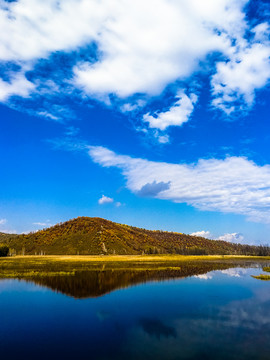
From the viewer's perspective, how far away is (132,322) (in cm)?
2753

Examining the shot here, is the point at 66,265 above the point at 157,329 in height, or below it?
above

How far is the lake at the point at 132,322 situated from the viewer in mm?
20438

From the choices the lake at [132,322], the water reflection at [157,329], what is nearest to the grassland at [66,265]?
the lake at [132,322]

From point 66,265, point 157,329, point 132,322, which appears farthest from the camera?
point 66,265

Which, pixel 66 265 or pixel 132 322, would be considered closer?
pixel 132 322

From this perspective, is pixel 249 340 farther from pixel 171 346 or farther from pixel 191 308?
pixel 191 308

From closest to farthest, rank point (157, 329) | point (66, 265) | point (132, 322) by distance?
point (157, 329)
point (132, 322)
point (66, 265)

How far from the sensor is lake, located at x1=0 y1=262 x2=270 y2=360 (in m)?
20.4

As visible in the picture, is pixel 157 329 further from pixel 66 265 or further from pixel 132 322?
pixel 66 265

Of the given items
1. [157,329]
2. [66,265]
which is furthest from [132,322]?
[66,265]

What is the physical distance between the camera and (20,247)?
199250 millimetres

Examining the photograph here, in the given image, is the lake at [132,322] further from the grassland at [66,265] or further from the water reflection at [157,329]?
the grassland at [66,265]

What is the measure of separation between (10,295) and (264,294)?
40350 millimetres

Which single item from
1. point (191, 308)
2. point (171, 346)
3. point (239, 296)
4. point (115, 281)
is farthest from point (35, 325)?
point (239, 296)
